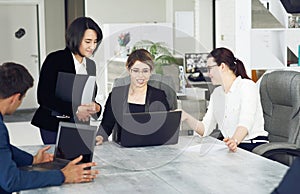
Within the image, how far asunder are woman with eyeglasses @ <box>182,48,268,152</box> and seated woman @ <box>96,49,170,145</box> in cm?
38

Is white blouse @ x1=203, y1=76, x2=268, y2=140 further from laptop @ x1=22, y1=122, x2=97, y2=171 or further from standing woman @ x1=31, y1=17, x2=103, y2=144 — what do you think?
laptop @ x1=22, y1=122, x2=97, y2=171

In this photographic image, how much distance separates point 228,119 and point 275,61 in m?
2.90

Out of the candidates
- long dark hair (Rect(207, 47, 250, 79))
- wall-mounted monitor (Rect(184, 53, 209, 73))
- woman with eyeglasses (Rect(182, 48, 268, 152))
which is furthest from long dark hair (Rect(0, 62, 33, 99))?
wall-mounted monitor (Rect(184, 53, 209, 73))

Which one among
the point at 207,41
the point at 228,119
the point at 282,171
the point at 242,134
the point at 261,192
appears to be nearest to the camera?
the point at 261,192

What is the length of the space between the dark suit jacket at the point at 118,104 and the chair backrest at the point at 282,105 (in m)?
0.91

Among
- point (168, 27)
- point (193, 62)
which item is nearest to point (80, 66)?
point (168, 27)

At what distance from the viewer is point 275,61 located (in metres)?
6.33

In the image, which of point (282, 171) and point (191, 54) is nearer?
point (282, 171)

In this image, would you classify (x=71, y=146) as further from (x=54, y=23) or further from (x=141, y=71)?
(x=54, y=23)

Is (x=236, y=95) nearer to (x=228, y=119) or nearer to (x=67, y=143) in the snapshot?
(x=228, y=119)

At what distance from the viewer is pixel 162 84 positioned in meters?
3.30

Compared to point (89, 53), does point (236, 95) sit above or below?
below

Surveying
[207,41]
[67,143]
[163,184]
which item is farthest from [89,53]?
[207,41]

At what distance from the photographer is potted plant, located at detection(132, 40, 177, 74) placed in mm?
3311
